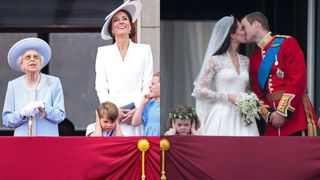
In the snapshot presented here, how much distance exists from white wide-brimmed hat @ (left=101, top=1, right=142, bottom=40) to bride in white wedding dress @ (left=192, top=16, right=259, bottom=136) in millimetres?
681

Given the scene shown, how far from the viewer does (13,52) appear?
35.2ft

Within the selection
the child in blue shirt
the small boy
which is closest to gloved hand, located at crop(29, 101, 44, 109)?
the small boy

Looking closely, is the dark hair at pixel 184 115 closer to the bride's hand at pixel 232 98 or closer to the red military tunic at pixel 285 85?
the bride's hand at pixel 232 98

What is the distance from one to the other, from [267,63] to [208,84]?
493 millimetres

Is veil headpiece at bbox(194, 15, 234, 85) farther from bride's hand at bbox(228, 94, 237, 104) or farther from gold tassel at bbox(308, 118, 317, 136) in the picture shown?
gold tassel at bbox(308, 118, 317, 136)

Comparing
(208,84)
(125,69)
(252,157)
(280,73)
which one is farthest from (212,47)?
(252,157)

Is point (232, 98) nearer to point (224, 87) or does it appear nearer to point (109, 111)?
point (224, 87)

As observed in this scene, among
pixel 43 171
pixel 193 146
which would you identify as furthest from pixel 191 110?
pixel 43 171

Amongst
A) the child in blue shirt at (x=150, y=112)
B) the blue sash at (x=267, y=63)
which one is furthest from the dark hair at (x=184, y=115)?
the blue sash at (x=267, y=63)

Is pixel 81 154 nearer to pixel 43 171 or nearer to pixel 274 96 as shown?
pixel 43 171

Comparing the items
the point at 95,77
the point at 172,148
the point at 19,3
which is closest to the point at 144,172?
the point at 172,148

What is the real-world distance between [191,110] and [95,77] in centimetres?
86

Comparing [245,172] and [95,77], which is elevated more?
[95,77]

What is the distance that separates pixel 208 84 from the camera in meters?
10.8
